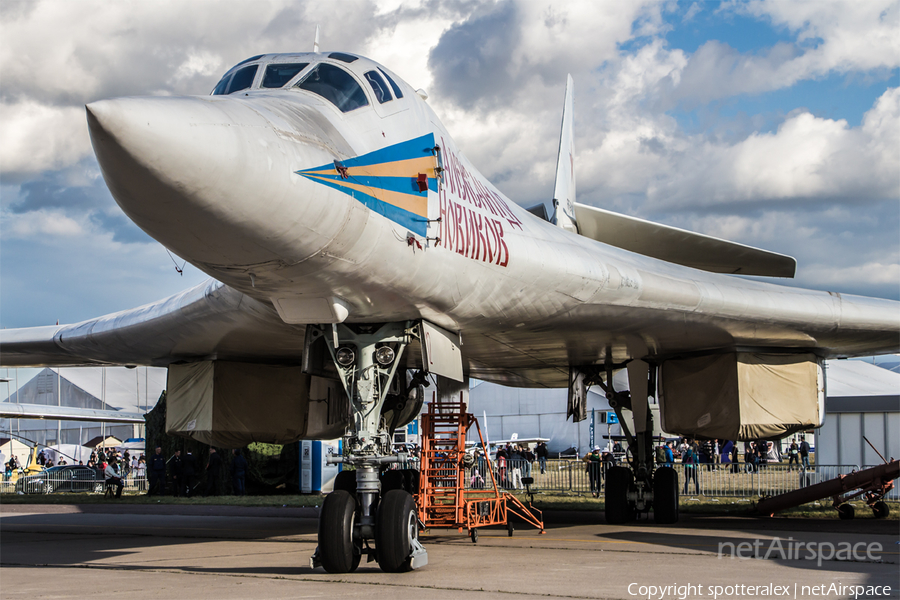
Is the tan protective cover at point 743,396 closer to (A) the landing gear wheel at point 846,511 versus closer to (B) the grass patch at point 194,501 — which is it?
(A) the landing gear wheel at point 846,511

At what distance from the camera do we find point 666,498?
12234 mm

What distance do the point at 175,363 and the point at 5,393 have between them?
48.6 metres

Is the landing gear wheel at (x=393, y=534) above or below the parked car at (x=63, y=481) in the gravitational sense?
above

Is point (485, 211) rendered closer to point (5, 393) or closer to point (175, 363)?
point (175, 363)

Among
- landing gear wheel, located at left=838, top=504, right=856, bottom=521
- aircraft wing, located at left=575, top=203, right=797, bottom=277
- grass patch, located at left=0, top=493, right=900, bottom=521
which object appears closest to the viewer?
landing gear wheel, located at left=838, top=504, right=856, bottom=521

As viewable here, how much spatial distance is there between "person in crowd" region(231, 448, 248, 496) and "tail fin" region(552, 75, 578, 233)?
11.5 meters

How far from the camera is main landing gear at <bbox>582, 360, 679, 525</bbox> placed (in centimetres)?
1227

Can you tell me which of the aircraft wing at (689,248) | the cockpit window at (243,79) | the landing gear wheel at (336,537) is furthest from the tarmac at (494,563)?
the aircraft wing at (689,248)

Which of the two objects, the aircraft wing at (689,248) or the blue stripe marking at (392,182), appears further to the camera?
the aircraft wing at (689,248)

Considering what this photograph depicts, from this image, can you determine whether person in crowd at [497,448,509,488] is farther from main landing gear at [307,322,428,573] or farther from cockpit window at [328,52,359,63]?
cockpit window at [328,52,359,63]

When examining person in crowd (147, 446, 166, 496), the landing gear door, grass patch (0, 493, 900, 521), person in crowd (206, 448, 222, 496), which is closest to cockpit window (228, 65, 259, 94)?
the landing gear door

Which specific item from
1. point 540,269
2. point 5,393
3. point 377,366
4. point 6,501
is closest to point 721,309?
point 540,269

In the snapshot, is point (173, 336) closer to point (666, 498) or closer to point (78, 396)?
point (666, 498)

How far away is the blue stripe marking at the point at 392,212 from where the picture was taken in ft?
18.9
